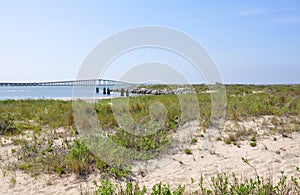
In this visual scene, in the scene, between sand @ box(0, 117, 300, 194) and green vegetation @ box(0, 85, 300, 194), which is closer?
green vegetation @ box(0, 85, 300, 194)

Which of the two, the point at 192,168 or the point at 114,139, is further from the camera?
the point at 114,139

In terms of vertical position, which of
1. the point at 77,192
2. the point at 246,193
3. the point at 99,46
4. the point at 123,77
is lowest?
the point at 77,192

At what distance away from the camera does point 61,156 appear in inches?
226

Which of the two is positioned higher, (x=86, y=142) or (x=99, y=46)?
(x=99, y=46)

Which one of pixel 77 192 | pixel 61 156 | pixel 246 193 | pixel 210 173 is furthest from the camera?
pixel 61 156

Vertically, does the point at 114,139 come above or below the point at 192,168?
above

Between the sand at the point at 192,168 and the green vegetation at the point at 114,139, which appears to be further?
the sand at the point at 192,168

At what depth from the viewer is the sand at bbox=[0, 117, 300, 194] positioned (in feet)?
14.9

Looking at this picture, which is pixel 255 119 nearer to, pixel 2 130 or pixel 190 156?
pixel 190 156

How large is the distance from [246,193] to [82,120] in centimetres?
686

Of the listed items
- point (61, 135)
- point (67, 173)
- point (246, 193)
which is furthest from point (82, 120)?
point (246, 193)

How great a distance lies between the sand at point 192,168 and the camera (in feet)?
14.9

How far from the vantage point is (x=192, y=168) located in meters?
5.15

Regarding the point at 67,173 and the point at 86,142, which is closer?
the point at 67,173
